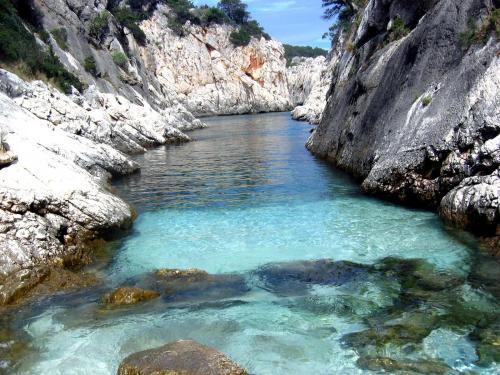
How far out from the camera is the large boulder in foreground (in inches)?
246

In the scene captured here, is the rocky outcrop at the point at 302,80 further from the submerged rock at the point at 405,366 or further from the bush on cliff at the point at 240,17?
the submerged rock at the point at 405,366

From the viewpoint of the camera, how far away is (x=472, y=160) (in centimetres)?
1242

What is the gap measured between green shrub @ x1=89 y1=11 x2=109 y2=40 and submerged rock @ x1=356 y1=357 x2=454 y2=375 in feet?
207

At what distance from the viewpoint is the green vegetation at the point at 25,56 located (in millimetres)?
33906

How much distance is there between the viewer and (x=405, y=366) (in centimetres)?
658

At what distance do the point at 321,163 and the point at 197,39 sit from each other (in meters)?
87.0

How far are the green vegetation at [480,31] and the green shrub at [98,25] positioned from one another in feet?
183

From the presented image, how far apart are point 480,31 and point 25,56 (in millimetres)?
31441

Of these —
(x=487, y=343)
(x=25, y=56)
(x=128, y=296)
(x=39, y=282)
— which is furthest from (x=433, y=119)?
(x=25, y=56)

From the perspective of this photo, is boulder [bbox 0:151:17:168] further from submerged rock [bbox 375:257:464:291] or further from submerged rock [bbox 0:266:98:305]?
submerged rock [bbox 375:257:464:291]

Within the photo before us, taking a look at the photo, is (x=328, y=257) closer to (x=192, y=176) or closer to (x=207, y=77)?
(x=192, y=176)

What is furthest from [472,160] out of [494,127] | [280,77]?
[280,77]

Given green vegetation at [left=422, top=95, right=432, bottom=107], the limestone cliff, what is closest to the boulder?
the limestone cliff

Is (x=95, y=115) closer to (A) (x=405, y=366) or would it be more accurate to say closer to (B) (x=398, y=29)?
(B) (x=398, y=29)
